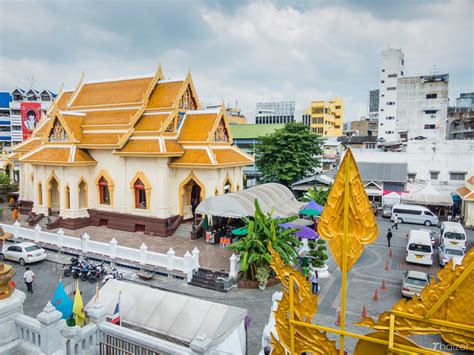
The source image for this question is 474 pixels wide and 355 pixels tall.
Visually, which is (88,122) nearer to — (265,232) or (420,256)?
(265,232)

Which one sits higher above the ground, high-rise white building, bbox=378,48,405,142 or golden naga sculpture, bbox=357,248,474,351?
high-rise white building, bbox=378,48,405,142

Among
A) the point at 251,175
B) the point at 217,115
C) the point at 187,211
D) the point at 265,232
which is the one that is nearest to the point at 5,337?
the point at 265,232

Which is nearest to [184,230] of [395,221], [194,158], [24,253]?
[194,158]

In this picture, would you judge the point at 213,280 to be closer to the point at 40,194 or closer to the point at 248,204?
the point at 248,204

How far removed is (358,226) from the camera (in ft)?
12.1

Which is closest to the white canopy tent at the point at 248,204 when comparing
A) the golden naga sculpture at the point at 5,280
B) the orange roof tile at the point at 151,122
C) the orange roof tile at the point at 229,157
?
the orange roof tile at the point at 229,157

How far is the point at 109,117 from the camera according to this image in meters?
23.8

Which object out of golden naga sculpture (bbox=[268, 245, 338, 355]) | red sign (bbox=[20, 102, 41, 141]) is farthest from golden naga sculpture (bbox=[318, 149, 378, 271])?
red sign (bbox=[20, 102, 41, 141])

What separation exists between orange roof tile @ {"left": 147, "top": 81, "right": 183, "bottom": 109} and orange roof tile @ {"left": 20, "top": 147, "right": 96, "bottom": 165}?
5.32 m

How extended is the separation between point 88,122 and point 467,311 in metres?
25.1

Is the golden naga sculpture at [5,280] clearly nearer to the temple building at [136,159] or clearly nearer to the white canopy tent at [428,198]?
the temple building at [136,159]

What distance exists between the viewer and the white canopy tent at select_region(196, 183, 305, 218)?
709 inches

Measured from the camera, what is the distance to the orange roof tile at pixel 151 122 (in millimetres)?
22062

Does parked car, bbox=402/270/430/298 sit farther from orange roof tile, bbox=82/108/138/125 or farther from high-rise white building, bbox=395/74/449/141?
high-rise white building, bbox=395/74/449/141
